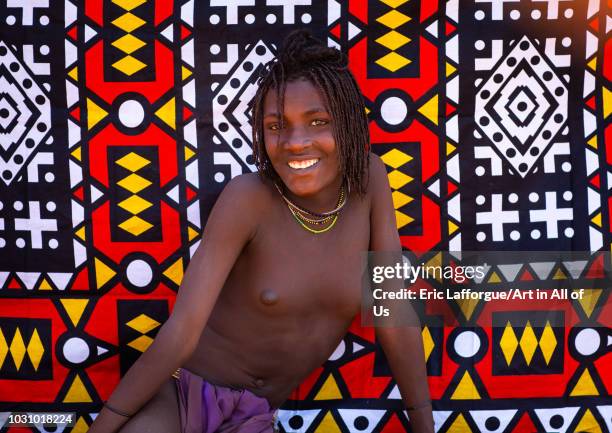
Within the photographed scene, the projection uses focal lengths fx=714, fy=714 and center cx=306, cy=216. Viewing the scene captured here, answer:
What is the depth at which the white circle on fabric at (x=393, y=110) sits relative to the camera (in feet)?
9.21

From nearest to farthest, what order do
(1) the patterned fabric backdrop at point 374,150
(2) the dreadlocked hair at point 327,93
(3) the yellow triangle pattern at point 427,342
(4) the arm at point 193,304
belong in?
1. (4) the arm at point 193,304
2. (2) the dreadlocked hair at point 327,93
3. (1) the patterned fabric backdrop at point 374,150
4. (3) the yellow triangle pattern at point 427,342

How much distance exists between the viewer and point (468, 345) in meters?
2.89

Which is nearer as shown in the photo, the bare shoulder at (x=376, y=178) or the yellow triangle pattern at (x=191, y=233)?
the bare shoulder at (x=376, y=178)

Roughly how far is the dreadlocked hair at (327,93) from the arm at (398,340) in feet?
0.39

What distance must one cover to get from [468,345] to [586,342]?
0.48 metres

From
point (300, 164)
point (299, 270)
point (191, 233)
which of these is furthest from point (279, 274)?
point (191, 233)

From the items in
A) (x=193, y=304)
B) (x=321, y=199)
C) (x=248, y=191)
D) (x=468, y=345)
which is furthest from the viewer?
(x=468, y=345)

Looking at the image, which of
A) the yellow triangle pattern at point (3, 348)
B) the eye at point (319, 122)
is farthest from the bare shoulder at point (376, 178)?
the yellow triangle pattern at point (3, 348)

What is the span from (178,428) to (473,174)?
1.49 metres

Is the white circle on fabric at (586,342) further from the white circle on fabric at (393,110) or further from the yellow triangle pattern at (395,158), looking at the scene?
the white circle on fabric at (393,110)

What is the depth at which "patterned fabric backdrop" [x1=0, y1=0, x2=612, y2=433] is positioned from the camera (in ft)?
9.09

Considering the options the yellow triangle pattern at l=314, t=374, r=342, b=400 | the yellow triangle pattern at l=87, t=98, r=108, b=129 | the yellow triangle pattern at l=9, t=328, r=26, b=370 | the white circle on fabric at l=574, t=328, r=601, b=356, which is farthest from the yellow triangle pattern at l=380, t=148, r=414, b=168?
the yellow triangle pattern at l=9, t=328, r=26, b=370

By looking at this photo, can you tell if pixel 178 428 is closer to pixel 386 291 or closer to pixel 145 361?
pixel 145 361

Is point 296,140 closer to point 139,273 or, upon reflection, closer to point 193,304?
point 193,304
